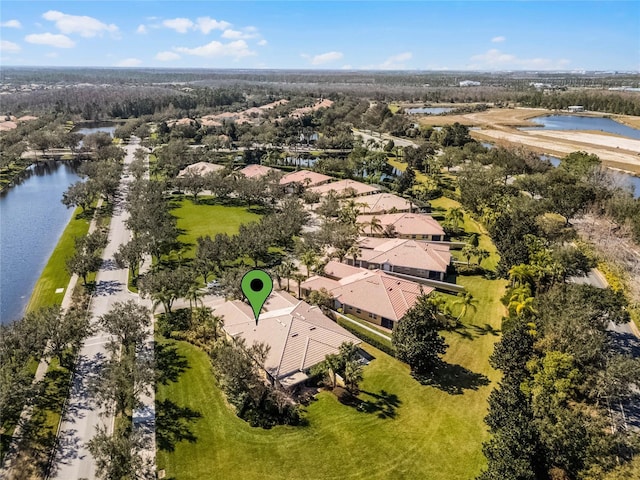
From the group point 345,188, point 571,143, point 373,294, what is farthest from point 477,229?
point 571,143

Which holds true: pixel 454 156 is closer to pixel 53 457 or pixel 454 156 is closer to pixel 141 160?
pixel 141 160

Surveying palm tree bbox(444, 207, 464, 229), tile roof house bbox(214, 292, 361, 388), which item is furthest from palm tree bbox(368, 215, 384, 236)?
tile roof house bbox(214, 292, 361, 388)

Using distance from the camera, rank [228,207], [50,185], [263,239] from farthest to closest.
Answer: [50,185] → [228,207] → [263,239]

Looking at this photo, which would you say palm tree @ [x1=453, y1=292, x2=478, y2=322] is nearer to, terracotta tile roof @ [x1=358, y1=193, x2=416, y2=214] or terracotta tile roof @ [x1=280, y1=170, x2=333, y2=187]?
terracotta tile roof @ [x1=358, y1=193, x2=416, y2=214]

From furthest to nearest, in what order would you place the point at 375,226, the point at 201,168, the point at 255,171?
the point at 255,171 < the point at 201,168 < the point at 375,226

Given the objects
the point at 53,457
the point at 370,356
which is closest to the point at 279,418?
the point at 370,356

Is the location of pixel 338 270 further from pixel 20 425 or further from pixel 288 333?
pixel 20 425

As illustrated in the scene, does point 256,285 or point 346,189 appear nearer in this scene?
point 256,285

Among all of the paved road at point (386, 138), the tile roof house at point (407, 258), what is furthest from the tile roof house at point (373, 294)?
the paved road at point (386, 138)
